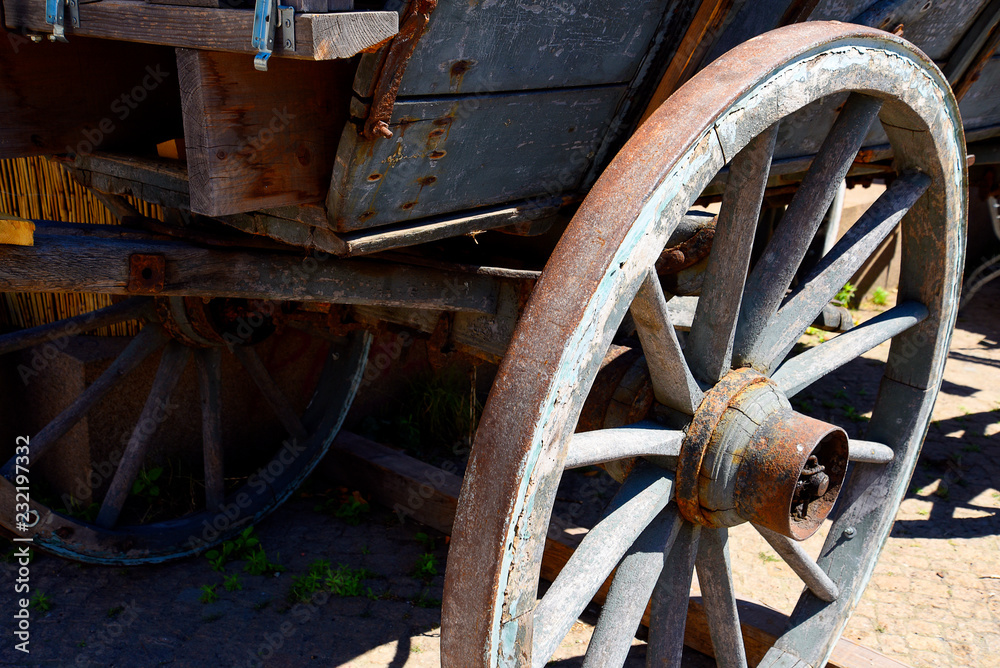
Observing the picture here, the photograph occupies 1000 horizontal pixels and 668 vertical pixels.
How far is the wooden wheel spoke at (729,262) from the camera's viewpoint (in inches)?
61.6

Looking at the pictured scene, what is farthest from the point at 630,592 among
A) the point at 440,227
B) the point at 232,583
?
the point at 232,583

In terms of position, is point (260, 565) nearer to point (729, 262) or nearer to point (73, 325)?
→ point (73, 325)

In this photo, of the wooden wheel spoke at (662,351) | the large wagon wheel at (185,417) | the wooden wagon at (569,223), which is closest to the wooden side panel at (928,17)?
the wooden wagon at (569,223)

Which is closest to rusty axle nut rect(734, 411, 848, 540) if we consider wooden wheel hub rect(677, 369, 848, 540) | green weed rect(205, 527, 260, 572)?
wooden wheel hub rect(677, 369, 848, 540)

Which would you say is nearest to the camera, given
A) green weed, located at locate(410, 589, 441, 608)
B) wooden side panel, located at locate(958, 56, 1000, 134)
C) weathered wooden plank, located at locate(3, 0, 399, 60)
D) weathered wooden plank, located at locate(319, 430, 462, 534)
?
weathered wooden plank, located at locate(3, 0, 399, 60)

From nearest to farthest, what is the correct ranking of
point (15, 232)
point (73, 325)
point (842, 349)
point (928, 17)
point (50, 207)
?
1. point (15, 232)
2. point (842, 349)
3. point (928, 17)
4. point (73, 325)
5. point (50, 207)

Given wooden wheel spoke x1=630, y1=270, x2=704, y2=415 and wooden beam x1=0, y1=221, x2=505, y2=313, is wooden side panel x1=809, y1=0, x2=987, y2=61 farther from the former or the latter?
wooden beam x1=0, y1=221, x2=505, y2=313

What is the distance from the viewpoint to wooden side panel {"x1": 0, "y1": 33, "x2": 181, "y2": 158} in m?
1.78

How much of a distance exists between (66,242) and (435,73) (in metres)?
0.78

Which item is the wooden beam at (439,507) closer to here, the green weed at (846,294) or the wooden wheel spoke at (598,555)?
the wooden wheel spoke at (598,555)

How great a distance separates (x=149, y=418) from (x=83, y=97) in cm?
129

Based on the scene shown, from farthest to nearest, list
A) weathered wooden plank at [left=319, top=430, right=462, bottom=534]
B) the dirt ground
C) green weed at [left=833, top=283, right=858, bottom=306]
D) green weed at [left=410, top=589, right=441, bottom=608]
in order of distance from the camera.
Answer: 1. green weed at [left=833, top=283, right=858, bottom=306]
2. weathered wooden plank at [left=319, top=430, right=462, bottom=534]
3. green weed at [left=410, top=589, right=441, bottom=608]
4. the dirt ground

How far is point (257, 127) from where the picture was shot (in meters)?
1.43

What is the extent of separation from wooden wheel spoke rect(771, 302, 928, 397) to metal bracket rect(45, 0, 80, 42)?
1.58m
